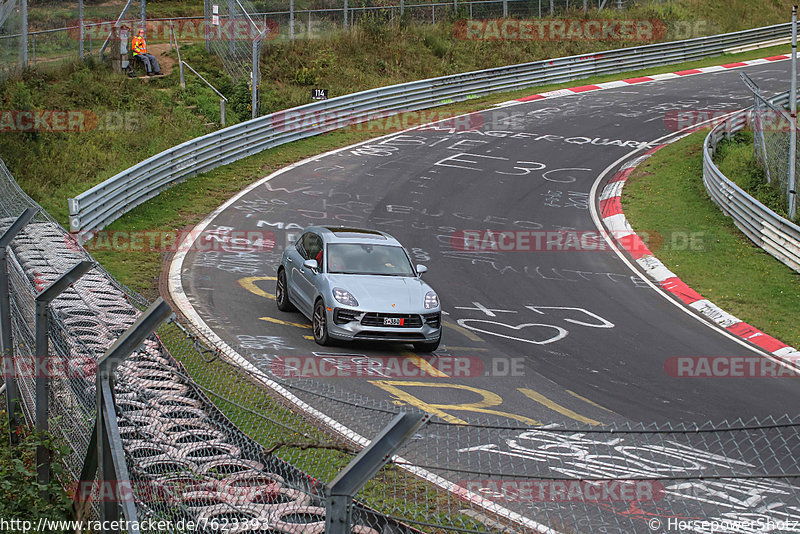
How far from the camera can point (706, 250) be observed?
1978 cm

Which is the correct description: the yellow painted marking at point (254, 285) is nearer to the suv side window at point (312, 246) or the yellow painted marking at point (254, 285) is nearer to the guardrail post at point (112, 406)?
the suv side window at point (312, 246)

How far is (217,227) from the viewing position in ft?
65.6

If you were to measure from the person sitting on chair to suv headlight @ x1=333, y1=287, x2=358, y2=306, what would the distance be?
819 inches

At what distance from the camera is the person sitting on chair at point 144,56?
31.0 metres

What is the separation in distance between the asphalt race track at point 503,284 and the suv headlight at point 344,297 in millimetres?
758

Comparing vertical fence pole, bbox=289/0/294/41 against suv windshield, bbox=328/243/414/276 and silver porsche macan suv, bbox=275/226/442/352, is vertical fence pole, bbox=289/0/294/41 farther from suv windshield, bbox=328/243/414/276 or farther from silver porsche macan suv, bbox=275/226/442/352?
suv windshield, bbox=328/243/414/276

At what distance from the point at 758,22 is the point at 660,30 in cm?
856

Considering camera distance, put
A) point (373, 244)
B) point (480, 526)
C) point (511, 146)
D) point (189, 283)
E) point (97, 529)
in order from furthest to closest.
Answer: point (511, 146) < point (189, 283) < point (373, 244) < point (480, 526) < point (97, 529)

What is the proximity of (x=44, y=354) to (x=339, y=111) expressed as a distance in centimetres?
2380

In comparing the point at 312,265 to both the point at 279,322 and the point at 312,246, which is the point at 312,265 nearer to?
the point at 312,246

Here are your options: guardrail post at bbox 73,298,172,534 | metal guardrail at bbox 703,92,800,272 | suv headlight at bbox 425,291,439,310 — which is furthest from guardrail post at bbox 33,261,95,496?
metal guardrail at bbox 703,92,800,272

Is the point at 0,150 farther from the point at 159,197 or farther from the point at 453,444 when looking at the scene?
the point at 453,444

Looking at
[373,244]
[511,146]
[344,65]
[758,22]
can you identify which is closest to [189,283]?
[373,244]

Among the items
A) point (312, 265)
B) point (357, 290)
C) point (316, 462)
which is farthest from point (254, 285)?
point (316, 462)
